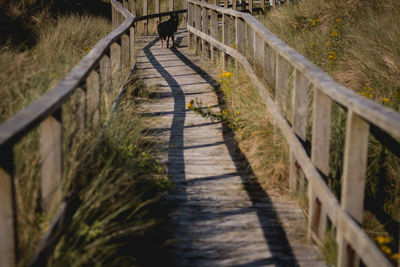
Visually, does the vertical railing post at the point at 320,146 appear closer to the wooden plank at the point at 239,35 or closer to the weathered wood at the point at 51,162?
the weathered wood at the point at 51,162

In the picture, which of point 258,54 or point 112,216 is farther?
point 258,54

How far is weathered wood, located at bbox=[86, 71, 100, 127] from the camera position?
461 centimetres

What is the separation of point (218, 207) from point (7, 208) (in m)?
2.48

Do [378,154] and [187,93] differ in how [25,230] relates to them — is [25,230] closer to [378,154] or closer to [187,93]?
[378,154]

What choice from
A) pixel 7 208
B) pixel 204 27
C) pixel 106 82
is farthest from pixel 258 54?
pixel 204 27

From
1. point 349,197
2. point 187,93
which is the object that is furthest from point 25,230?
point 187,93

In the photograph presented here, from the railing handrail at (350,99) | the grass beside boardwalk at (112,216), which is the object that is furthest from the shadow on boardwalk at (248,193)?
the railing handrail at (350,99)

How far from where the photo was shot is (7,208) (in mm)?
2445

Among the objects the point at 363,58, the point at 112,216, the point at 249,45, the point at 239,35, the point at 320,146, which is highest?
the point at 239,35

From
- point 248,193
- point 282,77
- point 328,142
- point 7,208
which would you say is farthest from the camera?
point 282,77

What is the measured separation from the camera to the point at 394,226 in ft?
15.9

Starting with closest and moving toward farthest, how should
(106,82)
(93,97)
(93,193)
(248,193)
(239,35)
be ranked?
(93,193), (93,97), (248,193), (106,82), (239,35)

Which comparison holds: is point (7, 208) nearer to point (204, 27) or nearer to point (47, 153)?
point (47, 153)

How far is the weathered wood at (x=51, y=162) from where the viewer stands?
3197 mm
